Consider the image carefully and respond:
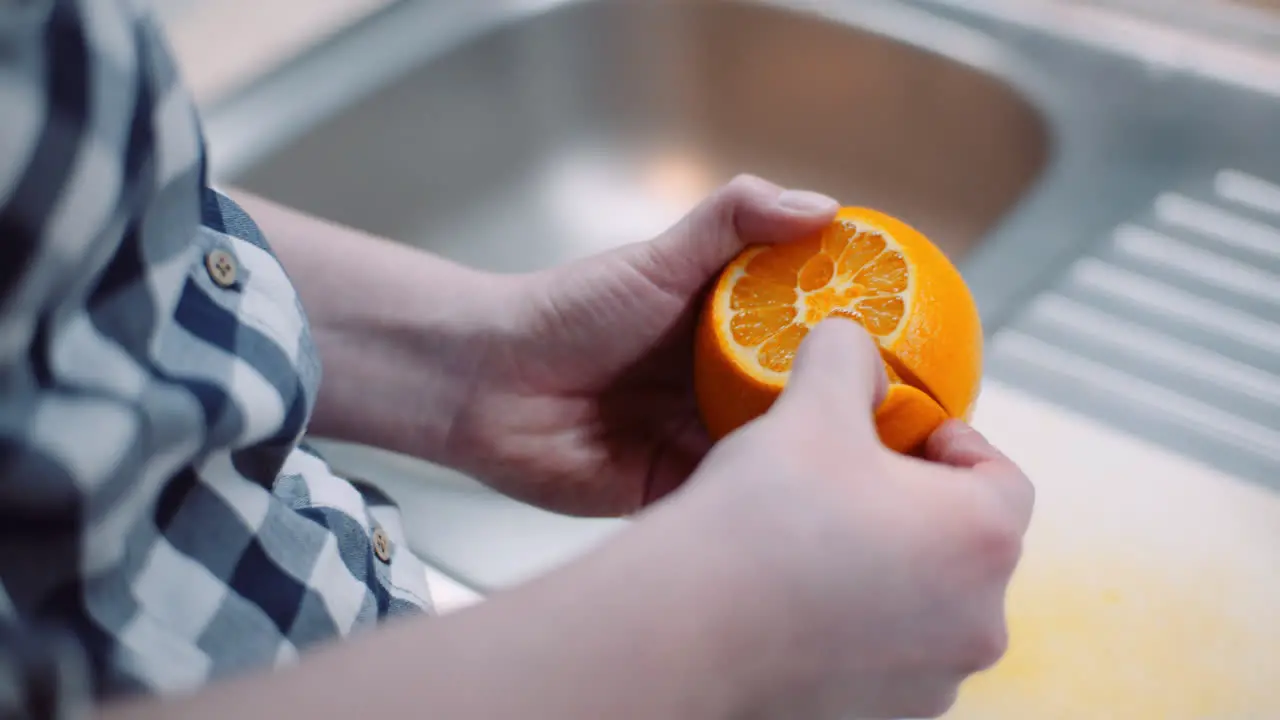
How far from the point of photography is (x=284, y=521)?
44 centimetres

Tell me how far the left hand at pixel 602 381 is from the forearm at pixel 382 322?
2 cm

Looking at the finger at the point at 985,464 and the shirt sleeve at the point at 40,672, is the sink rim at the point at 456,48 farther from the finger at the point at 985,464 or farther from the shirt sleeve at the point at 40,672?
the shirt sleeve at the point at 40,672

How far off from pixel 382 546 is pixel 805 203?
0.26m

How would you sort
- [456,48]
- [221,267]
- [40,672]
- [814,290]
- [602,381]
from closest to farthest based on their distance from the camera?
[40,672]
[221,267]
[814,290]
[602,381]
[456,48]

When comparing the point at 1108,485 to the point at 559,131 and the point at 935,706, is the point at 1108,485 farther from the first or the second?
the point at 559,131

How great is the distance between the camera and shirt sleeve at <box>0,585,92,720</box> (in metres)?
0.31

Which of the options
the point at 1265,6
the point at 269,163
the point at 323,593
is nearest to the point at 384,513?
the point at 323,593

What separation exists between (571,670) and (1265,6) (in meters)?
0.78

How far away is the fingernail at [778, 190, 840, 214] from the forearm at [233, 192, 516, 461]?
0.17 metres

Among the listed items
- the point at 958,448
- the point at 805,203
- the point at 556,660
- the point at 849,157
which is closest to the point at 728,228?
the point at 805,203

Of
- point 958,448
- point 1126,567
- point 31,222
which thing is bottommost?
point 1126,567

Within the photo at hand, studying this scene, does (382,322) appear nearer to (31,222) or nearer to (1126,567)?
(31,222)

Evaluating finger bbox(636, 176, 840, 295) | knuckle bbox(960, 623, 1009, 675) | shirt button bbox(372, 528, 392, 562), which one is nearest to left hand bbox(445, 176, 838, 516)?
finger bbox(636, 176, 840, 295)

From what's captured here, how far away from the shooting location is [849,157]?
3.14 feet
